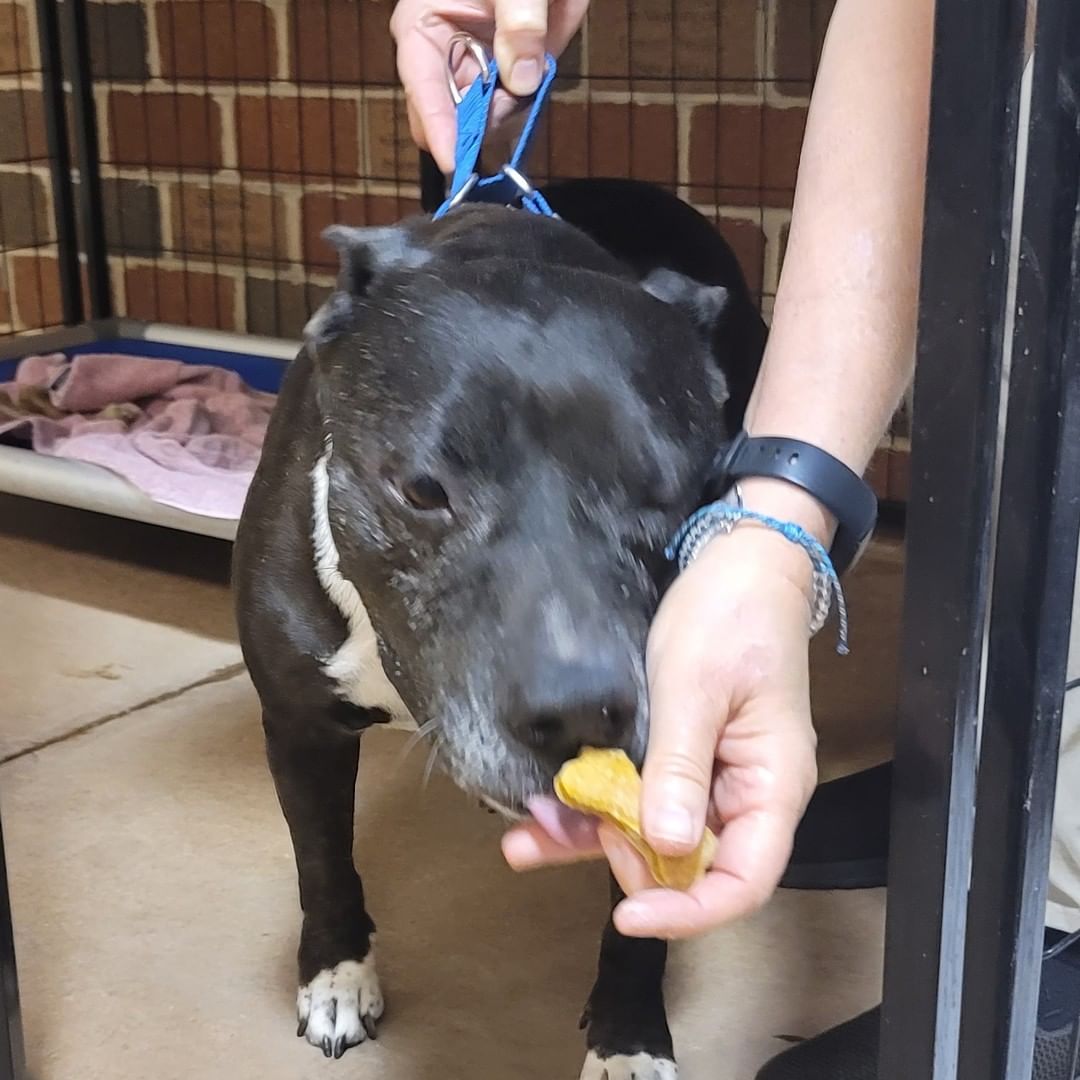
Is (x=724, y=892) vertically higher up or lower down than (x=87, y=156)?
lower down

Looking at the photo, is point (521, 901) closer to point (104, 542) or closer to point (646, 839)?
point (646, 839)

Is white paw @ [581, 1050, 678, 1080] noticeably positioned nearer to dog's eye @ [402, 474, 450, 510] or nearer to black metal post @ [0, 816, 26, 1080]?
black metal post @ [0, 816, 26, 1080]

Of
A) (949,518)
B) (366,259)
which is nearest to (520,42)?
(366,259)

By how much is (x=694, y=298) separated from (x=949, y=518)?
428 millimetres

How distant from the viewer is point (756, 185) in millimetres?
2627

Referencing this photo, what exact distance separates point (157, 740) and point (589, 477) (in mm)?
1216

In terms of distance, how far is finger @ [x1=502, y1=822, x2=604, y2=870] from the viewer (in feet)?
2.61

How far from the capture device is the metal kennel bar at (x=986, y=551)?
0.65 m

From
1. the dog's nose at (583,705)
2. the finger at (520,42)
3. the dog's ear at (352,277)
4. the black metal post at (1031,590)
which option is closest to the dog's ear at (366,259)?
the dog's ear at (352,277)

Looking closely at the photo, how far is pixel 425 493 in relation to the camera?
2.89ft

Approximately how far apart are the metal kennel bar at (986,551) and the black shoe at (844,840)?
550 millimetres

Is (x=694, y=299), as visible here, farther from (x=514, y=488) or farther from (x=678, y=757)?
(x=678, y=757)

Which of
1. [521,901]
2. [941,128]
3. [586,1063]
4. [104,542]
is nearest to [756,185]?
[104,542]

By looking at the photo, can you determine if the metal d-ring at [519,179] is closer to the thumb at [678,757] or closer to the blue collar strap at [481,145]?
the blue collar strap at [481,145]
